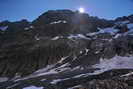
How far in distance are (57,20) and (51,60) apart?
50737 millimetres

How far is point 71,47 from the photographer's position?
7344cm

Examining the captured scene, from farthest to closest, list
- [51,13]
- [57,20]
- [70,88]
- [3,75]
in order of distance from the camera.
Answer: [51,13] < [57,20] < [3,75] < [70,88]

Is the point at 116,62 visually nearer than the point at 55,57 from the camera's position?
Yes

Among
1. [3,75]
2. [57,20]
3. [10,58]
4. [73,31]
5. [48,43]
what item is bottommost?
[3,75]

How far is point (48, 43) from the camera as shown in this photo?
253 ft

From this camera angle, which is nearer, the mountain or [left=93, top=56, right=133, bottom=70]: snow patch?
the mountain

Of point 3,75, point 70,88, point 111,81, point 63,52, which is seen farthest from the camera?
point 63,52

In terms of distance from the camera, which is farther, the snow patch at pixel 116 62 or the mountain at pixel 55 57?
the snow patch at pixel 116 62

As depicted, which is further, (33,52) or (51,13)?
(51,13)

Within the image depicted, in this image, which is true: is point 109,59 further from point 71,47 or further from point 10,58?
point 10,58

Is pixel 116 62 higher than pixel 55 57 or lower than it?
lower

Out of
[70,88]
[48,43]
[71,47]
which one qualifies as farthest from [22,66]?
[70,88]

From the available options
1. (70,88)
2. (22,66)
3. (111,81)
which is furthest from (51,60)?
(111,81)

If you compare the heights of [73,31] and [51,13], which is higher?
[51,13]
